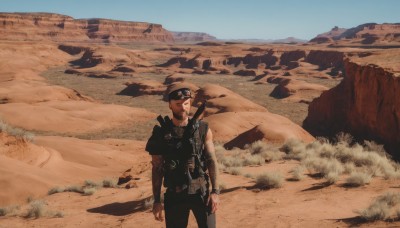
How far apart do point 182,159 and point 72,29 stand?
500 feet

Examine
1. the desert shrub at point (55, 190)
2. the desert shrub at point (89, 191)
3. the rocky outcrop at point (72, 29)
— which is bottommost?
the desert shrub at point (55, 190)

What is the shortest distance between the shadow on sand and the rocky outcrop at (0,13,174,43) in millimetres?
114208

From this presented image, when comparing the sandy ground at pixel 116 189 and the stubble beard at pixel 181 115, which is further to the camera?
the sandy ground at pixel 116 189

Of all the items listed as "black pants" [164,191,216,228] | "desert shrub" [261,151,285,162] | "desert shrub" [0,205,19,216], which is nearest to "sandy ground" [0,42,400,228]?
"desert shrub" [0,205,19,216]

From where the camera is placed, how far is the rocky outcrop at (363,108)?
15.7 metres

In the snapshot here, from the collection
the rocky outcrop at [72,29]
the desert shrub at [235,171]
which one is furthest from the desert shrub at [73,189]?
the rocky outcrop at [72,29]

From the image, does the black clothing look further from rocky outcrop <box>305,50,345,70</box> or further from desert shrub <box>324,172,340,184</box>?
rocky outcrop <box>305,50,345,70</box>

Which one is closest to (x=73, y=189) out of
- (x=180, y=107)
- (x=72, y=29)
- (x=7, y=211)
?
(x=7, y=211)

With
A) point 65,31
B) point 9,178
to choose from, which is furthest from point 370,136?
point 65,31

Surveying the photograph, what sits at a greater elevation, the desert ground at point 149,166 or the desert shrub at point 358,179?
the desert shrub at point 358,179

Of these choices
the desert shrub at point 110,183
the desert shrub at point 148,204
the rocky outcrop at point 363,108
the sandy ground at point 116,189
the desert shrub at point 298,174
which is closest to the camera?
the sandy ground at point 116,189

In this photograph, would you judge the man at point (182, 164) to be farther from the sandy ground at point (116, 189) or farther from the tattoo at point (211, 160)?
the sandy ground at point (116, 189)

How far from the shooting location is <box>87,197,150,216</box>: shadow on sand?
7748 mm

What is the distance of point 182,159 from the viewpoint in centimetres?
372
